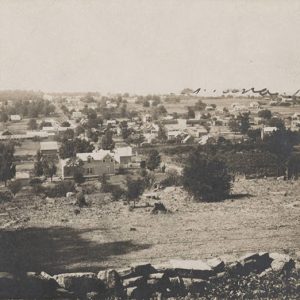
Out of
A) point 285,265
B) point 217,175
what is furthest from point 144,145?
point 285,265

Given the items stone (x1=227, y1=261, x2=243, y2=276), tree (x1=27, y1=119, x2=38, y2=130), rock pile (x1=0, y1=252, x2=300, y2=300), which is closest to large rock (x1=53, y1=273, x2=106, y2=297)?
rock pile (x1=0, y1=252, x2=300, y2=300)

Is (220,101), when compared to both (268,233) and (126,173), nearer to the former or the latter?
(126,173)

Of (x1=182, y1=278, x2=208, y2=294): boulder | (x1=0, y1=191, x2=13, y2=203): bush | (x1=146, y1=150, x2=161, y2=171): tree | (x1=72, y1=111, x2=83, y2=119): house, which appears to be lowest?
(x1=0, y1=191, x2=13, y2=203): bush

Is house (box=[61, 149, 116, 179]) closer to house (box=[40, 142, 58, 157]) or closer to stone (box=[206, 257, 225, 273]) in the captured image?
house (box=[40, 142, 58, 157])

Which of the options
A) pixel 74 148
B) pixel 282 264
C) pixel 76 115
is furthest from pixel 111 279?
pixel 76 115

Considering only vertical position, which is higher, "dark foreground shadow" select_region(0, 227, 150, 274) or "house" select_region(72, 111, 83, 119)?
"house" select_region(72, 111, 83, 119)
